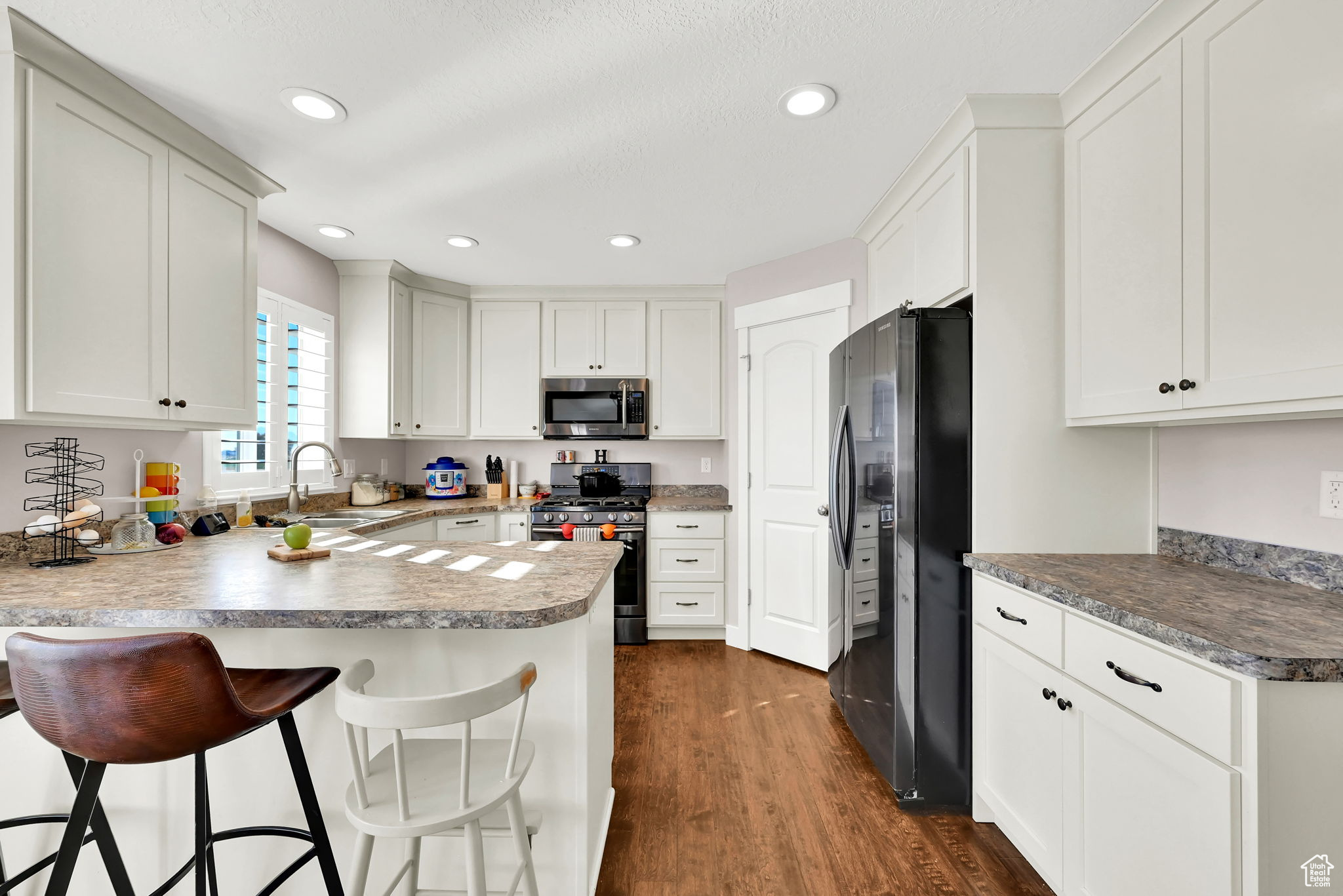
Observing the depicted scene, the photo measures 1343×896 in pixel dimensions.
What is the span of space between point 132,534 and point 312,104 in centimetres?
155

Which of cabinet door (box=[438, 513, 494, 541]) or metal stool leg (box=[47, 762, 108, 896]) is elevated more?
cabinet door (box=[438, 513, 494, 541])

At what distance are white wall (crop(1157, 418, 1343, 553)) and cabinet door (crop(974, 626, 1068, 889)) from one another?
2.29ft

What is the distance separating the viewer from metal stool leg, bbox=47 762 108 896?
1.02 meters

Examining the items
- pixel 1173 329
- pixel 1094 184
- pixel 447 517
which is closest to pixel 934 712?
pixel 1173 329

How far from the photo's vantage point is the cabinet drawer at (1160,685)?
0.99 metres

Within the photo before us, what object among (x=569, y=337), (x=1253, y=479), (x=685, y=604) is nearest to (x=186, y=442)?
(x=569, y=337)

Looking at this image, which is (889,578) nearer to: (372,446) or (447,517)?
(447,517)

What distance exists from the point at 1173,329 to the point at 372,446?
4.12 m

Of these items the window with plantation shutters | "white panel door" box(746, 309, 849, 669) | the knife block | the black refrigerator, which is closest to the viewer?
the black refrigerator

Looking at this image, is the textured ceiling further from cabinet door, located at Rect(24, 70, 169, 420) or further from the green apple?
the green apple

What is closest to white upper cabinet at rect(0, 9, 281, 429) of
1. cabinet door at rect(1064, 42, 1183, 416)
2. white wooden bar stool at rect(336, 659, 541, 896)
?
white wooden bar stool at rect(336, 659, 541, 896)

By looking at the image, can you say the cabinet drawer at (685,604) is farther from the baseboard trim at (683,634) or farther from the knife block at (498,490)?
the knife block at (498,490)

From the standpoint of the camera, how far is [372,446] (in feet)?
12.7

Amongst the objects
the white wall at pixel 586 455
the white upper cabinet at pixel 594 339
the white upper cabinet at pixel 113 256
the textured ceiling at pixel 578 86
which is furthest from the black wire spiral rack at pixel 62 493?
the white upper cabinet at pixel 594 339
